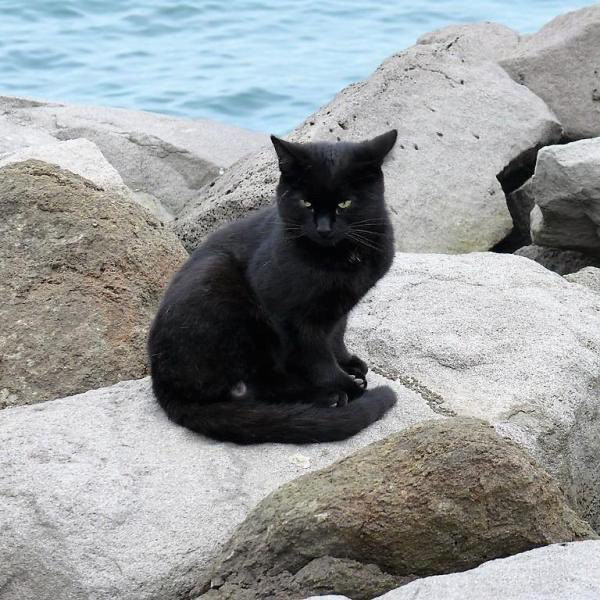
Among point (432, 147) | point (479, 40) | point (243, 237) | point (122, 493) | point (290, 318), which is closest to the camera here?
point (122, 493)

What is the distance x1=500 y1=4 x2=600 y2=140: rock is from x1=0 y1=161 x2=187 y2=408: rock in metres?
3.29

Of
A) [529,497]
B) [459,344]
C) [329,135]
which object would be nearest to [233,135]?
[329,135]

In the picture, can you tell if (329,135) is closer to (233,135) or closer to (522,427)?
(233,135)

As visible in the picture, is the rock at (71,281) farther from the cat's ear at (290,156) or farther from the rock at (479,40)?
the rock at (479,40)

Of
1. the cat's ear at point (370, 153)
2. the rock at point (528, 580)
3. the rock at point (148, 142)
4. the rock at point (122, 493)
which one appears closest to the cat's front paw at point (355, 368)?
the rock at point (122, 493)

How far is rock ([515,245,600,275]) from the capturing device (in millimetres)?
6033

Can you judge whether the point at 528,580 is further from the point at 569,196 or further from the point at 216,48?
the point at 216,48

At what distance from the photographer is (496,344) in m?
4.24

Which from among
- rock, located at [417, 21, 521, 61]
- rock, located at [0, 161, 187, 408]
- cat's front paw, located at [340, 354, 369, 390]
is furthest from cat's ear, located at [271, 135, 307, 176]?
rock, located at [417, 21, 521, 61]

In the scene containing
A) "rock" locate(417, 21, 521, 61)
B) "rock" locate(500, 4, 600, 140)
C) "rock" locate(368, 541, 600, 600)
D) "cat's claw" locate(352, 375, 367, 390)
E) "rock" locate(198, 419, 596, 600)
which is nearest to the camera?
"rock" locate(368, 541, 600, 600)

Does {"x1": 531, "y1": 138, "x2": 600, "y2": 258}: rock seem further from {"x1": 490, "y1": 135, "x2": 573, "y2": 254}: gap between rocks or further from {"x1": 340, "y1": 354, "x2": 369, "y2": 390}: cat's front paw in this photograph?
{"x1": 340, "y1": 354, "x2": 369, "y2": 390}: cat's front paw

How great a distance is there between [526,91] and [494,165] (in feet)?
2.66

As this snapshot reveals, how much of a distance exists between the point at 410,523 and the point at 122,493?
3.26 ft

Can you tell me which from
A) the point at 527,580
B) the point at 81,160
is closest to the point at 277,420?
the point at 527,580
